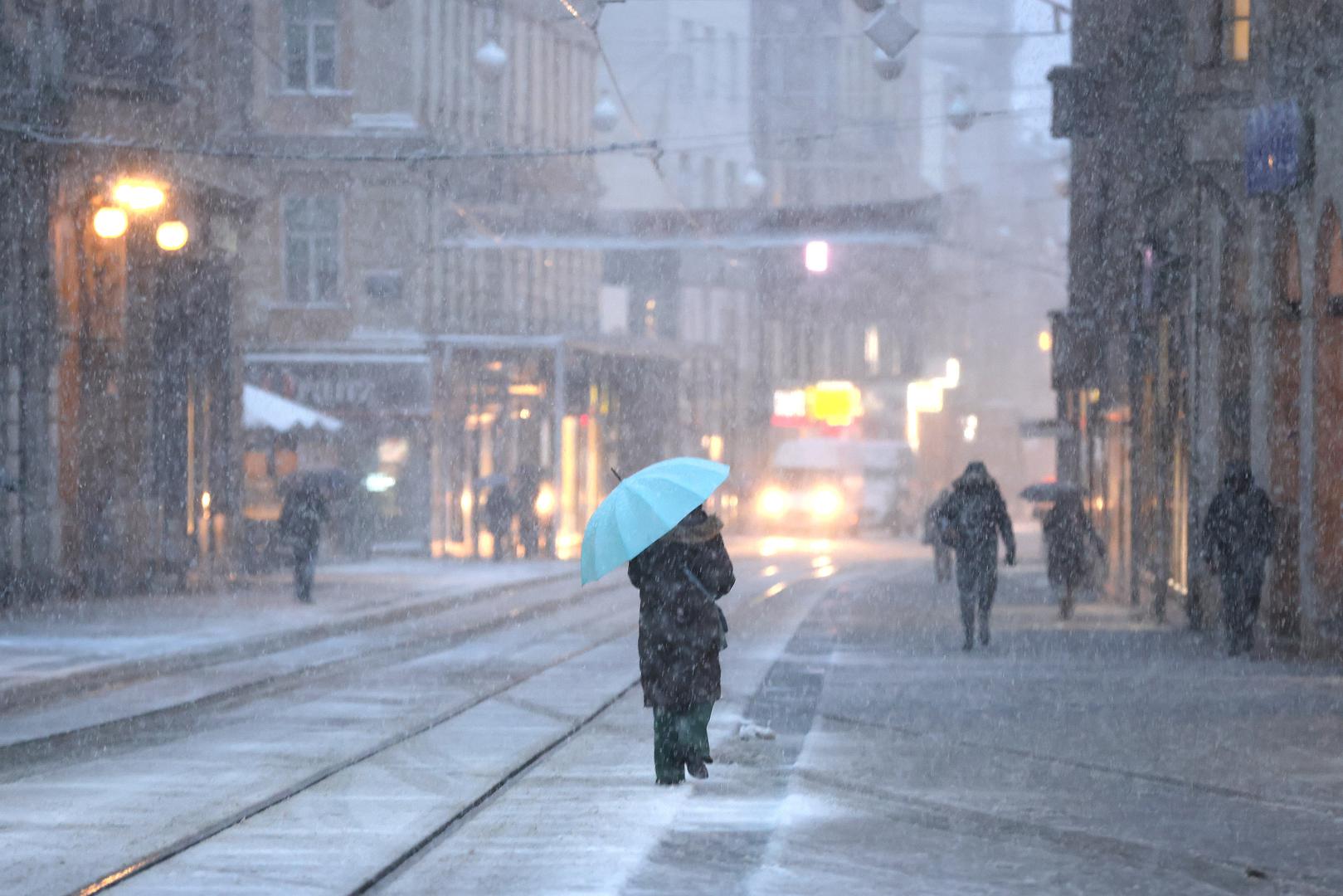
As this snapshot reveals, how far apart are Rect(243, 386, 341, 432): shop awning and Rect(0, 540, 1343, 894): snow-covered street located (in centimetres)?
1507

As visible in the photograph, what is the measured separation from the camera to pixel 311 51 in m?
47.4

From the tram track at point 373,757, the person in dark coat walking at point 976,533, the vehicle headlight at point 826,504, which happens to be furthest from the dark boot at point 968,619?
the vehicle headlight at point 826,504

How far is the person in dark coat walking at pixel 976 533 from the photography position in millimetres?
20609

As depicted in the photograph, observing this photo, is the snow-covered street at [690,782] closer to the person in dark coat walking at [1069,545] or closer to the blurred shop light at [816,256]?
the person in dark coat walking at [1069,545]

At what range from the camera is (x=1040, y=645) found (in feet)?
71.5

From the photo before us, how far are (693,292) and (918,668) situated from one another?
57507 millimetres

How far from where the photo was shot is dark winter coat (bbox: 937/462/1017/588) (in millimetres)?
20594

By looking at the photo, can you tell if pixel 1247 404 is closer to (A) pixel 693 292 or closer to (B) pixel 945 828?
(B) pixel 945 828

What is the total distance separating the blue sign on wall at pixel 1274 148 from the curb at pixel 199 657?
10044mm

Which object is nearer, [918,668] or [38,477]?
[918,668]

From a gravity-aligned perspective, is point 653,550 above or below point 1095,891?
above

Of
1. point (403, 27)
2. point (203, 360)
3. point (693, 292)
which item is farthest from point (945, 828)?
point (693, 292)

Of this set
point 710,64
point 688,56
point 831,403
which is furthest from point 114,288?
point 710,64

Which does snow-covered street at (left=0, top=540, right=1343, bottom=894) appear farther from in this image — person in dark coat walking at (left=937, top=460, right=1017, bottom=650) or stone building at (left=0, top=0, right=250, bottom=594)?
stone building at (left=0, top=0, right=250, bottom=594)
